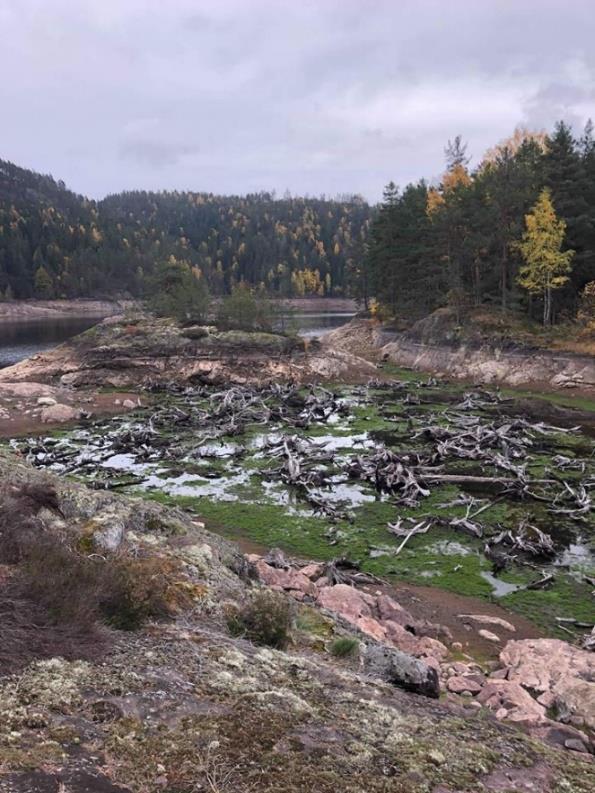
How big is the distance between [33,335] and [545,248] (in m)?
86.0

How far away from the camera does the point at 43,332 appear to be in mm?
104562

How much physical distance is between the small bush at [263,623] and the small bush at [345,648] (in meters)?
0.84

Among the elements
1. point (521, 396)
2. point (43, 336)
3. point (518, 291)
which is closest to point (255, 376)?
point (521, 396)

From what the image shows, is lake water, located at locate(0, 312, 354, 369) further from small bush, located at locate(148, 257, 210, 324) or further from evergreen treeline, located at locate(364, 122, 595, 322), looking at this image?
evergreen treeline, located at locate(364, 122, 595, 322)

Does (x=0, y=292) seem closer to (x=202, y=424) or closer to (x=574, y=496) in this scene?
(x=202, y=424)

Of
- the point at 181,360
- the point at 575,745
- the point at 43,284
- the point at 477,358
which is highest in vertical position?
the point at 43,284

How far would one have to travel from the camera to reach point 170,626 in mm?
8023

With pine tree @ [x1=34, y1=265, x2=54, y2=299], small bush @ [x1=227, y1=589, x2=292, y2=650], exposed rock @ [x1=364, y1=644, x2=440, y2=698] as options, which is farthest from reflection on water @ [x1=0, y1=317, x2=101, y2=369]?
exposed rock @ [x1=364, y1=644, x2=440, y2=698]

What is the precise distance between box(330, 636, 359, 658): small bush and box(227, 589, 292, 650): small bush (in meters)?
0.84

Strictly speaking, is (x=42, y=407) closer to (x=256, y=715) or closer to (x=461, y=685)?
(x=461, y=685)

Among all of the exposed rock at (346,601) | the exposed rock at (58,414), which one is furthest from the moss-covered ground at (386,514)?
the exposed rock at (58,414)

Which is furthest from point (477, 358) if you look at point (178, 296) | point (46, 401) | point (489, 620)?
point (489, 620)

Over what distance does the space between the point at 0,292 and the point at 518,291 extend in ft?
451

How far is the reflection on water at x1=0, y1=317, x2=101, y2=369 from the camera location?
3024 inches
